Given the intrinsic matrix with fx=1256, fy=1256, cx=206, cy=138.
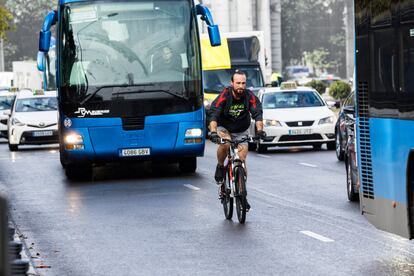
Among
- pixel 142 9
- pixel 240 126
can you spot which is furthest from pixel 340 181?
pixel 240 126

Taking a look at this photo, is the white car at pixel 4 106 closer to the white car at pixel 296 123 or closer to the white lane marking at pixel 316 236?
the white car at pixel 296 123

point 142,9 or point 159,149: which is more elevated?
point 142,9

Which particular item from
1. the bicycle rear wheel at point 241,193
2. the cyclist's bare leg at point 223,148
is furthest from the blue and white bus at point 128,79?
the bicycle rear wheel at point 241,193

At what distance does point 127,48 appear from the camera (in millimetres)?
21312

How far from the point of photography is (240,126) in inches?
557

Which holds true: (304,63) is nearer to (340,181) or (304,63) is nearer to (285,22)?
(285,22)

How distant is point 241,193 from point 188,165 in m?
9.12

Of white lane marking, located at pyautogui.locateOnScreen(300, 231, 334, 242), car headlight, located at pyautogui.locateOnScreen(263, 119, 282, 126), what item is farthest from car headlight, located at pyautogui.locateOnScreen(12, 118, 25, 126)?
white lane marking, located at pyautogui.locateOnScreen(300, 231, 334, 242)

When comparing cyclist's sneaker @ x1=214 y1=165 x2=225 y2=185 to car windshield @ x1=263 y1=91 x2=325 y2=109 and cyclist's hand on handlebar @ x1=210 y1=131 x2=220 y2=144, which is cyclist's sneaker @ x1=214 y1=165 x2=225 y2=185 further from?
car windshield @ x1=263 y1=91 x2=325 y2=109

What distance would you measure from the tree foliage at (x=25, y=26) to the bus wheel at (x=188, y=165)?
124796 millimetres

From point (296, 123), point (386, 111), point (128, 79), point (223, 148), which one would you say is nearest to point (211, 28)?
point (128, 79)

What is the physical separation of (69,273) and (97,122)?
1077cm

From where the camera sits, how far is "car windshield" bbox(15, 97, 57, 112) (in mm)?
35500

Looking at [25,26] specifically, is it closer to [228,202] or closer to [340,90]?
[340,90]
